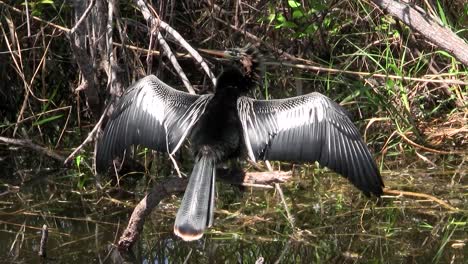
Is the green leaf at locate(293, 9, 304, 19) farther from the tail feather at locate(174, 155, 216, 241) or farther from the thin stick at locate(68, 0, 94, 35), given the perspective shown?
the tail feather at locate(174, 155, 216, 241)

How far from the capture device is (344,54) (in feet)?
21.0

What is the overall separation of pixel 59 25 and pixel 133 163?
0.97m

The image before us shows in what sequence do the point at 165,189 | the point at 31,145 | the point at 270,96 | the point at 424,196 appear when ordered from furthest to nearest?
1. the point at 270,96
2. the point at 31,145
3. the point at 424,196
4. the point at 165,189

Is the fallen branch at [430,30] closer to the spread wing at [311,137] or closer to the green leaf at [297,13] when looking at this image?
the spread wing at [311,137]

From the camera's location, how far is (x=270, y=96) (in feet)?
20.1

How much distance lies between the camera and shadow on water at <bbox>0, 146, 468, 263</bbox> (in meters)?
4.50

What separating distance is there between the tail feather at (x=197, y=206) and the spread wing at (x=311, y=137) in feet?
0.73

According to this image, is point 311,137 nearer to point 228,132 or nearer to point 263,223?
point 228,132

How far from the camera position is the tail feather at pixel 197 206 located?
12.7 ft

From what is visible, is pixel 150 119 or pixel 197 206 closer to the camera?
pixel 197 206

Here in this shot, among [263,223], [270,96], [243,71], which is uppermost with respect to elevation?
[243,71]

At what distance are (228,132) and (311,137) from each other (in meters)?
0.38

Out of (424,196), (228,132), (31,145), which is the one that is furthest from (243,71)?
(31,145)

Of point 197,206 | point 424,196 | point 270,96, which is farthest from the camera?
point 270,96
